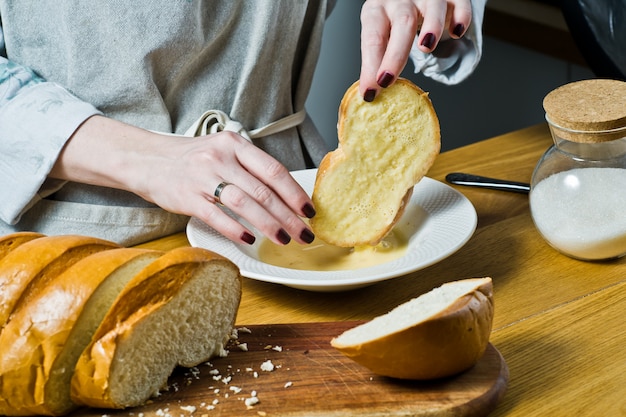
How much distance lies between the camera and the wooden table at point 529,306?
0.85 metres

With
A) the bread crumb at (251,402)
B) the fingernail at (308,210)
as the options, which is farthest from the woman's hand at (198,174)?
the bread crumb at (251,402)

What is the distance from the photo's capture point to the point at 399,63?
1.14m

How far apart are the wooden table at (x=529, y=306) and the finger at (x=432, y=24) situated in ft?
1.01

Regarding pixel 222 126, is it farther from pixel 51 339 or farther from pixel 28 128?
pixel 51 339

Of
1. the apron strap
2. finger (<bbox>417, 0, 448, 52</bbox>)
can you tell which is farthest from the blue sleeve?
finger (<bbox>417, 0, 448, 52</bbox>)

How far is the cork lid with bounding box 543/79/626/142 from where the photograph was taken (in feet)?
3.33

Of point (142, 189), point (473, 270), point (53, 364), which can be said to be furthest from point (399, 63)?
point (53, 364)

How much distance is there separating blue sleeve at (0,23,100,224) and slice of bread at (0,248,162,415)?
45cm

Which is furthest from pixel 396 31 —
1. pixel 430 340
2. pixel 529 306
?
pixel 430 340

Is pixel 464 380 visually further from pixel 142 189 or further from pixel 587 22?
pixel 587 22

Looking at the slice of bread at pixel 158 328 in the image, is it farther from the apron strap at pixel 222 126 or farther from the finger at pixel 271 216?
the apron strap at pixel 222 126

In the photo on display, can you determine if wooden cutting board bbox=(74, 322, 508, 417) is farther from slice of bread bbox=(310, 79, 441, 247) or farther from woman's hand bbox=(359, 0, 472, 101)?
woman's hand bbox=(359, 0, 472, 101)

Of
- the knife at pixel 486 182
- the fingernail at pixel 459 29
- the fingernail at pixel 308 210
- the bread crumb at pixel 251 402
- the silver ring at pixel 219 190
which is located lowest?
the knife at pixel 486 182

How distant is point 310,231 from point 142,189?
297 millimetres
